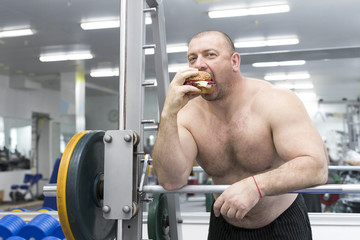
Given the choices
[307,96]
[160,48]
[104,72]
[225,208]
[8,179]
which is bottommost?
[8,179]

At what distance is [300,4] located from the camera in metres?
4.98

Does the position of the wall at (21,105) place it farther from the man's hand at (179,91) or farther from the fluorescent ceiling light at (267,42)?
the man's hand at (179,91)

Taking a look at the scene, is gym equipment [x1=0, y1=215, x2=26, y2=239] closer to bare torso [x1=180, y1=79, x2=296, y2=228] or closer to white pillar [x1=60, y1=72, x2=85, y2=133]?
bare torso [x1=180, y1=79, x2=296, y2=228]

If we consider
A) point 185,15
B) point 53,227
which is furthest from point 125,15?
point 185,15

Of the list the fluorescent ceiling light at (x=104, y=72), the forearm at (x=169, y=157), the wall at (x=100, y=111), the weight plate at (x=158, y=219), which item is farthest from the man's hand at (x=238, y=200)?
the wall at (x=100, y=111)

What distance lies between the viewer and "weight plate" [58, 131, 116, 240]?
1.09 meters

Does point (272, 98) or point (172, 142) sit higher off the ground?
point (272, 98)

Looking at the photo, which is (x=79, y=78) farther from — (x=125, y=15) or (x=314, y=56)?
(x=125, y=15)

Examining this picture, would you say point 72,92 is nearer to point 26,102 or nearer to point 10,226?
point 26,102

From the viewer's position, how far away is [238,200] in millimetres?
1032

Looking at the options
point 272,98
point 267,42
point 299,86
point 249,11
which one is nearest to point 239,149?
point 272,98

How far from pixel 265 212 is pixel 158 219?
0.45m

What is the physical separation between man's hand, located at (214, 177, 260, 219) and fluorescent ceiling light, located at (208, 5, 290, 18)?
436 cm

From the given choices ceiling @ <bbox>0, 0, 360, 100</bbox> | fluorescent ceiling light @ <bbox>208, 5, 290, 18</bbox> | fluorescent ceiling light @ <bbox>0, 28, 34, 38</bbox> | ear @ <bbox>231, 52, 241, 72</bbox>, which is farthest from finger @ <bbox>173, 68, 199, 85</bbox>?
fluorescent ceiling light @ <bbox>0, 28, 34, 38</bbox>
